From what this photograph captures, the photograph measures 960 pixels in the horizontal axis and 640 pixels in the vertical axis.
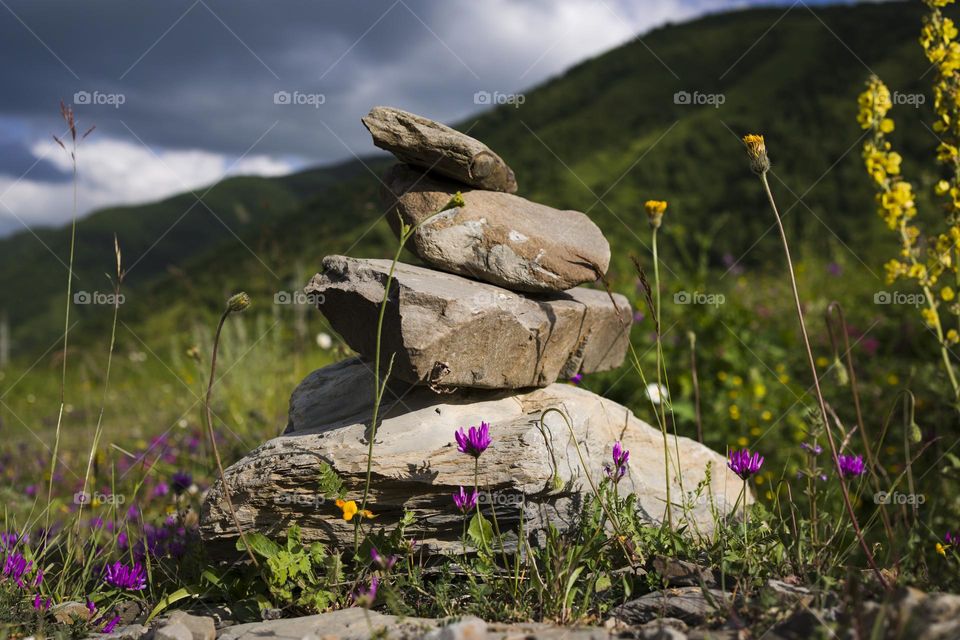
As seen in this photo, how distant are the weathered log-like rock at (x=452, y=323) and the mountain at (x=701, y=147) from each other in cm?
319

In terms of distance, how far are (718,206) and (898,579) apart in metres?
24.2

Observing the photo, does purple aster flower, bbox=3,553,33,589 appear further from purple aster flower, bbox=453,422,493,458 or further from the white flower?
the white flower

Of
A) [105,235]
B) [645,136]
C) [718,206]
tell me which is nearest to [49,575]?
[718,206]

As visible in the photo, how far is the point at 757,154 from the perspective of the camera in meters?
2.57

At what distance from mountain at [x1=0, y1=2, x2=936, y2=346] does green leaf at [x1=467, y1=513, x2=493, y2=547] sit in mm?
4045

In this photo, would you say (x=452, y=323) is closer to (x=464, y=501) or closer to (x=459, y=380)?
(x=459, y=380)

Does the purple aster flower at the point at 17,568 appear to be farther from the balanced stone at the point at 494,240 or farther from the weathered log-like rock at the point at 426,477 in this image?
the balanced stone at the point at 494,240

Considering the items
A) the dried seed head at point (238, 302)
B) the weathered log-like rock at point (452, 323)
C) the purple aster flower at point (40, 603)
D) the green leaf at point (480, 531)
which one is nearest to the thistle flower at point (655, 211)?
the weathered log-like rock at point (452, 323)

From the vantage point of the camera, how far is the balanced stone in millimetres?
3338

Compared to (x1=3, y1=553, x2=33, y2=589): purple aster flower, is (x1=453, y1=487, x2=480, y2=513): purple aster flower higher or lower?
higher

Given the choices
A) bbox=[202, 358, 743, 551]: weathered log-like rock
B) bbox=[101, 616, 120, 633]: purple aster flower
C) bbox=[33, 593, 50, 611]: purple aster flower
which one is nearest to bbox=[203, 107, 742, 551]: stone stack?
bbox=[202, 358, 743, 551]: weathered log-like rock

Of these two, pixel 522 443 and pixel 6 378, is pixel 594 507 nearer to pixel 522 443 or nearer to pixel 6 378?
pixel 522 443

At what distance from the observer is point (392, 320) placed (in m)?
2.93

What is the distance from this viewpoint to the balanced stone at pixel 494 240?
11.0ft
